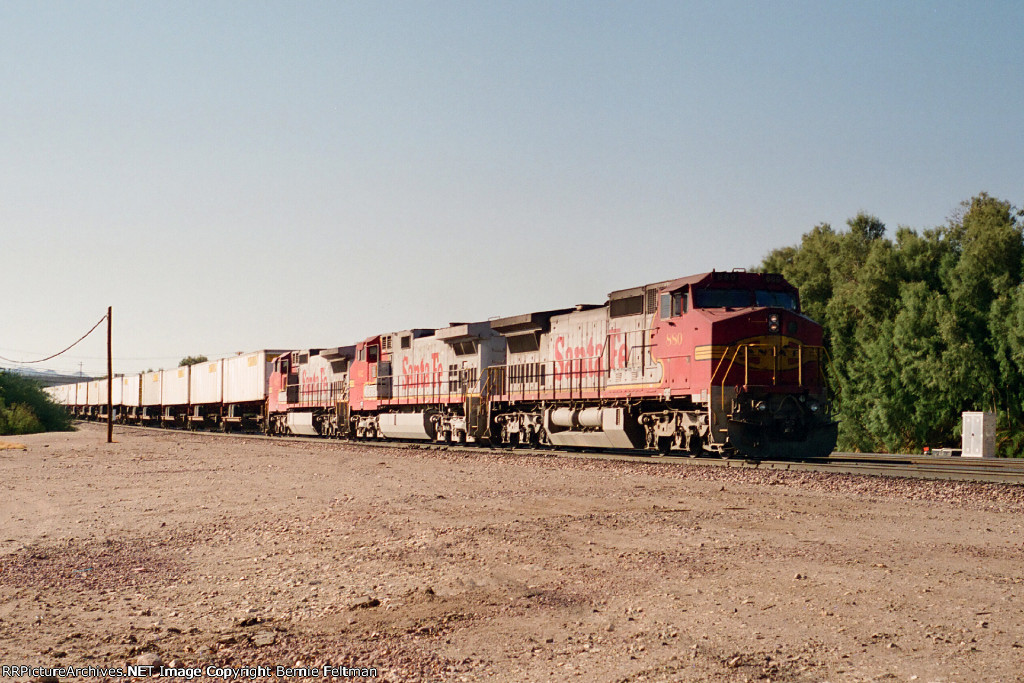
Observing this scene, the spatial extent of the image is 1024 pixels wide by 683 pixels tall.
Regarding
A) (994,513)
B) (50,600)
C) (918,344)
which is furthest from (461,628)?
(918,344)

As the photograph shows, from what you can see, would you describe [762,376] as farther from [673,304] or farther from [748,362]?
[673,304]

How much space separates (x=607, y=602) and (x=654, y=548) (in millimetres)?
2052

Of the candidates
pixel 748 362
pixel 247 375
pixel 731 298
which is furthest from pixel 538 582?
pixel 247 375

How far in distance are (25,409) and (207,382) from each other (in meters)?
9.28

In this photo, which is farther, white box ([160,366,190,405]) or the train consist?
A: white box ([160,366,190,405])

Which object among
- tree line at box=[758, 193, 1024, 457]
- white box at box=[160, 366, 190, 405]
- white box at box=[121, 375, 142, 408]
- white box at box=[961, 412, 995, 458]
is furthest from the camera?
white box at box=[121, 375, 142, 408]

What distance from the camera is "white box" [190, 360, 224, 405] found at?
51.6m

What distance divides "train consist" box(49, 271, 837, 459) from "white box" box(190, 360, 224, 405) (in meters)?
14.9

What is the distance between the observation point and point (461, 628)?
257 inches

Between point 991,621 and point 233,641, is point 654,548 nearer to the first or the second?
point 991,621

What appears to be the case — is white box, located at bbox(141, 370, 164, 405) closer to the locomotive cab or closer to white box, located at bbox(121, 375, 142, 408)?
white box, located at bbox(121, 375, 142, 408)

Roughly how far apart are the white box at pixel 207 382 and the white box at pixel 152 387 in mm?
8236

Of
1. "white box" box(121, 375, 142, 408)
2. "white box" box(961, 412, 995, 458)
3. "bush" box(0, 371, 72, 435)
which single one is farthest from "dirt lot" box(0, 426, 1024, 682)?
"white box" box(121, 375, 142, 408)

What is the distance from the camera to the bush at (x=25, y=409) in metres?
45.3
